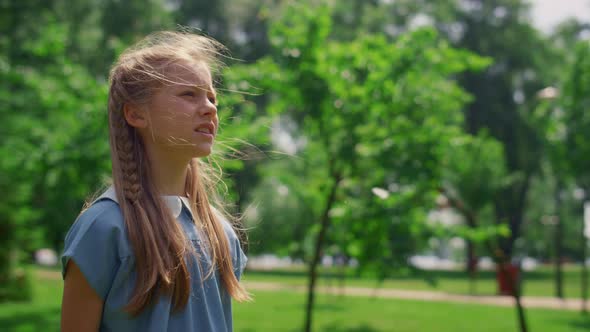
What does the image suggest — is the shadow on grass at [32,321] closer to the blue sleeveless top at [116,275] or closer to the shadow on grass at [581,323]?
the blue sleeveless top at [116,275]

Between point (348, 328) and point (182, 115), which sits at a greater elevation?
point (182, 115)

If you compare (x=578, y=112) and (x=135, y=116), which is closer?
(x=135, y=116)

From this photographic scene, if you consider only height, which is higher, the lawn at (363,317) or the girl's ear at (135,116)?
the girl's ear at (135,116)

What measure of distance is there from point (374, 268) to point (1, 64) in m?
7.09

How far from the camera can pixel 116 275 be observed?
143cm

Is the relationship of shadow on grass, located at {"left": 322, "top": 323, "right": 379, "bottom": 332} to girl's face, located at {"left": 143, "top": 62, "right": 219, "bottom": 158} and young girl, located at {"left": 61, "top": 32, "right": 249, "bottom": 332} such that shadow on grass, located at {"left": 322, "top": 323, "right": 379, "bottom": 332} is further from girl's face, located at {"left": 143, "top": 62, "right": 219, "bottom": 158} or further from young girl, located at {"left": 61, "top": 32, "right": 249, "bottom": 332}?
girl's face, located at {"left": 143, "top": 62, "right": 219, "bottom": 158}

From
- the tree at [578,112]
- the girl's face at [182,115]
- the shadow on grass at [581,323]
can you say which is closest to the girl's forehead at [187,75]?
the girl's face at [182,115]

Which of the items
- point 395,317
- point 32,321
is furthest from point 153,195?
point 395,317

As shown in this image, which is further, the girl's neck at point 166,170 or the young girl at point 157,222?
the girl's neck at point 166,170

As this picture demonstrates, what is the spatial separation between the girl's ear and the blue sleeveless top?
18cm

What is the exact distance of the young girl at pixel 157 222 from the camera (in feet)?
4.66

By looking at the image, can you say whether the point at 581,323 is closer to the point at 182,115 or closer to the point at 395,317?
the point at 395,317

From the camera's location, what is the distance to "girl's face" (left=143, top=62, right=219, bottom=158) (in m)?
1.61

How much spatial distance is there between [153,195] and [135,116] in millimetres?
216
